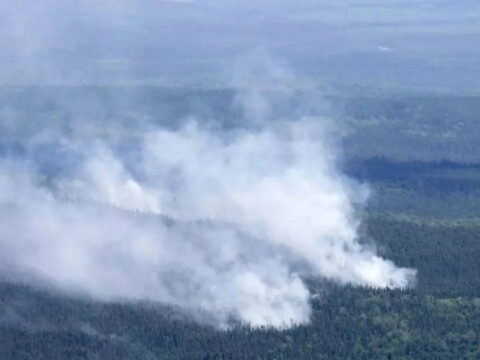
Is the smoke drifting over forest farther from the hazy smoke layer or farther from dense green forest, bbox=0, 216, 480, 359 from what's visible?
dense green forest, bbox=0, 216, 480, 359

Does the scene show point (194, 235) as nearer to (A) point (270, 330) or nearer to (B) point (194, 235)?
(B) point (194, 235)

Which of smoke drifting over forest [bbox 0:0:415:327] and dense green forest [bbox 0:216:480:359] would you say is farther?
smoke drifting over forest [bbox 0:0:415:327]

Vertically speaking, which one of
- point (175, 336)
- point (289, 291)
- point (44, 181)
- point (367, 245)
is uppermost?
point (44, 181)

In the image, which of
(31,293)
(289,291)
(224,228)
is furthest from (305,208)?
(31,293)

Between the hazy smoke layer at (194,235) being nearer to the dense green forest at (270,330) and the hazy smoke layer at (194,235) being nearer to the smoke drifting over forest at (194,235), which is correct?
the smoke drifting over forest at (194,235)

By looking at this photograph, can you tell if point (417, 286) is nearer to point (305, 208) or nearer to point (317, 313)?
point (317, 313)

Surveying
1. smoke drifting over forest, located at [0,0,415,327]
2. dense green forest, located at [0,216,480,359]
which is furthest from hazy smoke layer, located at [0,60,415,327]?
dense green forest, located at [0,216,480,359]

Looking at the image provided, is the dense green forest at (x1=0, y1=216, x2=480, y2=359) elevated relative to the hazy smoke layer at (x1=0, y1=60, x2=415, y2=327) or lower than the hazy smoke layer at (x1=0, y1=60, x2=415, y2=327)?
lower

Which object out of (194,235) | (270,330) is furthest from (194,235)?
(270,330)

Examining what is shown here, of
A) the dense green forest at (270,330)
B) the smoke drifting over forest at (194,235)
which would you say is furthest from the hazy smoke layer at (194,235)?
the dense green forest at (270,330)
